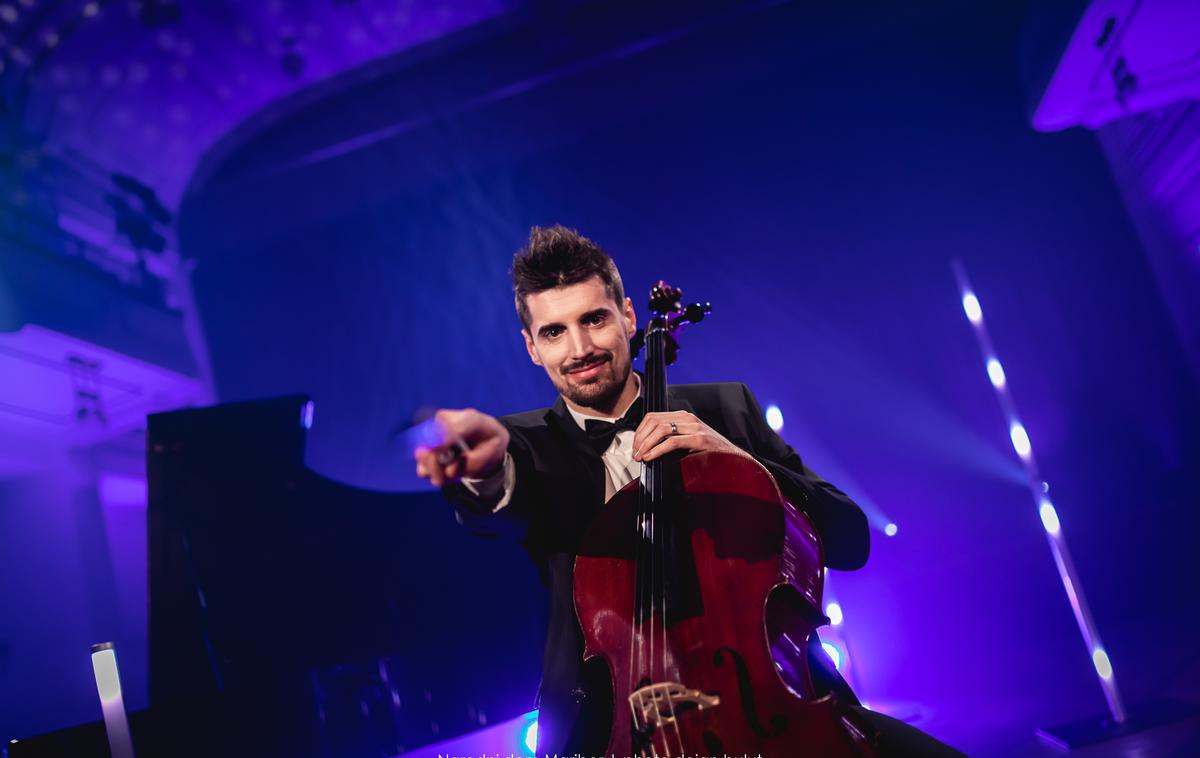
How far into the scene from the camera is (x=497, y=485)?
61.9 inches

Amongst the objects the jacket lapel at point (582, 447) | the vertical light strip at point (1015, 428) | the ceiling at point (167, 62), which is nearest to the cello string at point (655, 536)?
the jacket lapel at point (582, 447)

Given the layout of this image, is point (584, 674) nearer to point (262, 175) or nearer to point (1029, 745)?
point (1029, 745)

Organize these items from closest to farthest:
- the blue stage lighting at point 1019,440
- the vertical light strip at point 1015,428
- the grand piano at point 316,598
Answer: the grand piano at point 316,598, the vertical light strip at point 1015,428, the blue stage lighting at point 1019,440

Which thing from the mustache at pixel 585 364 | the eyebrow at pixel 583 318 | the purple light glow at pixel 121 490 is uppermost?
the purple light glow at pixel 121 490

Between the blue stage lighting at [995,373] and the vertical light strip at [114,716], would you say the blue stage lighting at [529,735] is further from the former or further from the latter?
the blue stage lighting at [995,373]

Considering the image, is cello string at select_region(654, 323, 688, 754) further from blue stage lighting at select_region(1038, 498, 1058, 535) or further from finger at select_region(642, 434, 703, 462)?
blue stage lighting at select_region(1038, 498, 1058, 535)

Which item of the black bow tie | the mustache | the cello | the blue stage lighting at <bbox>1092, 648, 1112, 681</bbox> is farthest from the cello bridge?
the blue stage lighting at <bbox>1092, 648, 1112, 681</bbox>

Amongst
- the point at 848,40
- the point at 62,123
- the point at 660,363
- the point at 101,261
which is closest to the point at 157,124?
the point at 62,123

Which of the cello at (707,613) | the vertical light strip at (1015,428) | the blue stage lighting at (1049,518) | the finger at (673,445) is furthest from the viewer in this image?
the vertical light strip at (1015,428)

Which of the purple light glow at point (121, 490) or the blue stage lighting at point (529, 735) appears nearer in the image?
the blue stage lighting at point (529, 735)

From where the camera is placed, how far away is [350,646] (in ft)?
9.48

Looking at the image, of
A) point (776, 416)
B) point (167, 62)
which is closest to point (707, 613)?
point (776, 416)

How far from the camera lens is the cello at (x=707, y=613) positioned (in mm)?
1194

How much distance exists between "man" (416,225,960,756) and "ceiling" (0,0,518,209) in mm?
4390
